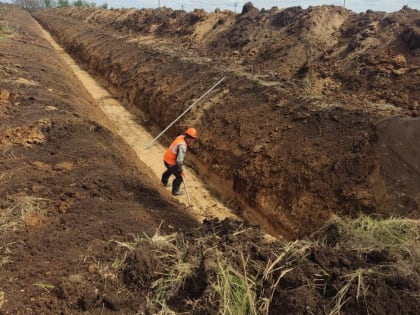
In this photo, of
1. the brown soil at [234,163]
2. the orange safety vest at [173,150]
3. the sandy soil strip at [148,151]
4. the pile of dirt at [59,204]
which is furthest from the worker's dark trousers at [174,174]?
the pile of dirt at [59,204]

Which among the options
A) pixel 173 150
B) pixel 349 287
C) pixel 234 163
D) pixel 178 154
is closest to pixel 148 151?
pixel 234 163

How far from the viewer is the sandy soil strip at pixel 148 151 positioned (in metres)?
9.13

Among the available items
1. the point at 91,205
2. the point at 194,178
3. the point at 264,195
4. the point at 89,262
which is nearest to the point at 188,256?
the point at 89,262

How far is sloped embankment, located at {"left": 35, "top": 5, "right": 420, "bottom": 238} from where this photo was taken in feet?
24.9

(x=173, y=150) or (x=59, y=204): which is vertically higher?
(x=173, y=150)

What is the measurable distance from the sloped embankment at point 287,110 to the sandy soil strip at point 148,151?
0.40 metres

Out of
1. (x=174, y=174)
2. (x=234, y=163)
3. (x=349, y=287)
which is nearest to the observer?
(x=349, y=287)

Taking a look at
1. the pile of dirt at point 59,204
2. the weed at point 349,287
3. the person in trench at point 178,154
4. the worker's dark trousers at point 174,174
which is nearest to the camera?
the weed at point 349,287

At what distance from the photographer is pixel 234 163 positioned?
975 cm

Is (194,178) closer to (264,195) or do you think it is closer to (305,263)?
(264,195)

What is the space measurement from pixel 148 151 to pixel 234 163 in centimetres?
367

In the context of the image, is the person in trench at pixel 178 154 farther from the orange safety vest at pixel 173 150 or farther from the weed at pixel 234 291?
the weed at pixel 234 291

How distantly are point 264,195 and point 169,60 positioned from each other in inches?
375

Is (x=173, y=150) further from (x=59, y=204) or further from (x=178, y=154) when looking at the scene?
(x=59, y=204)
